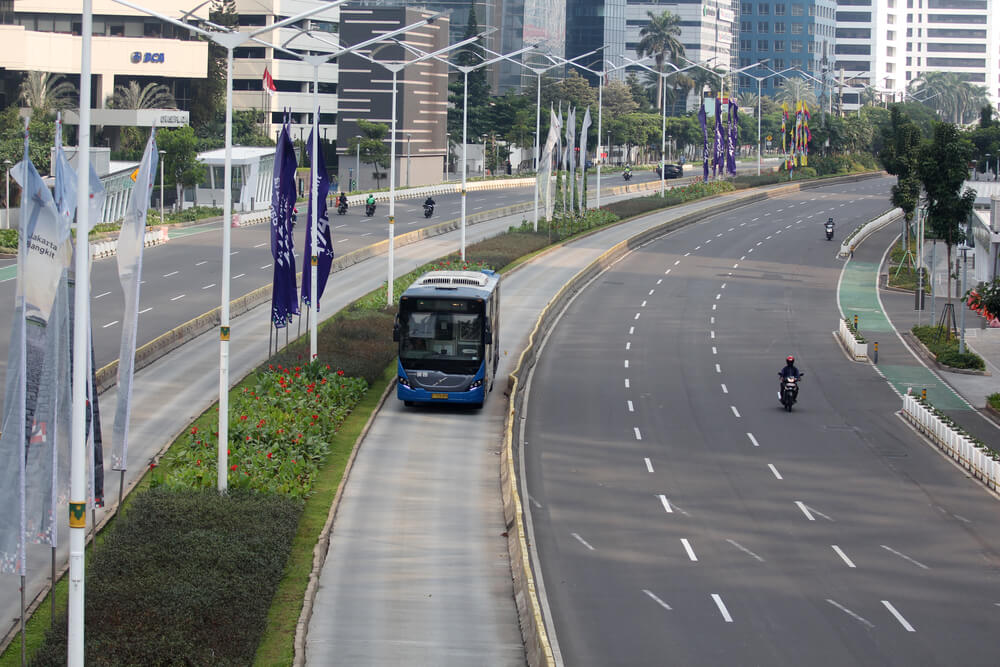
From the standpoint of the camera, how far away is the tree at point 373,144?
4606 inches

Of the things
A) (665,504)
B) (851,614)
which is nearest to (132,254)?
(665,504)

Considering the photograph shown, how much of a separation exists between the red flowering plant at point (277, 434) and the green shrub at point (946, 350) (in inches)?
919

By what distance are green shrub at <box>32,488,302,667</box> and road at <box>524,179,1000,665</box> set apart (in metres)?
5.09

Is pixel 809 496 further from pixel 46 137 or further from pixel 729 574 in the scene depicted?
pixel 46 137

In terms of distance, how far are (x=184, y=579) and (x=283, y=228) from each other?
15852 mm

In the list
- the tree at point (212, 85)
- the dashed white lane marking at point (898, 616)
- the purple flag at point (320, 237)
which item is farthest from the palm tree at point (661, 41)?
the dashed white lane marking at point (898, 616)

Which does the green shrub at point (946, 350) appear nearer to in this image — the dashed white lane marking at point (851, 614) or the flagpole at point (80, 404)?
the dashed white lane marking at point (851, 614)

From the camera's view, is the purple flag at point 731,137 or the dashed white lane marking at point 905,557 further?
the purple flag at point 731,137

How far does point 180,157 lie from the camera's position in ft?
280

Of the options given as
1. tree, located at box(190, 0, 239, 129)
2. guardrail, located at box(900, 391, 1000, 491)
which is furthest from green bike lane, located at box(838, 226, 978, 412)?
tree, located at box(190, 0, 239, 129)

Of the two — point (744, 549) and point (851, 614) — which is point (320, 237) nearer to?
point (744, 549)

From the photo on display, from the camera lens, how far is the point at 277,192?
112ft

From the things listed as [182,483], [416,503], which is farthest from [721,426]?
[182,483]

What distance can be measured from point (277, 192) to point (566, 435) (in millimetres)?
10453
